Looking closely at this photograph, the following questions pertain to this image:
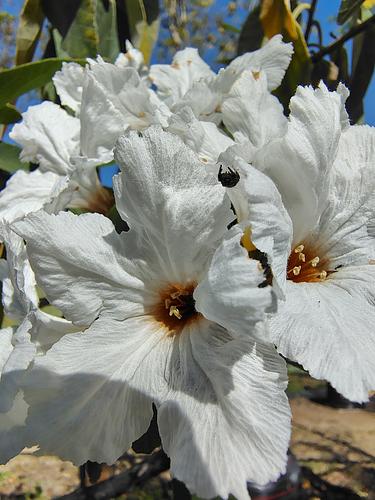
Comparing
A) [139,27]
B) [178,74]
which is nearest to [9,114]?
[178,74]

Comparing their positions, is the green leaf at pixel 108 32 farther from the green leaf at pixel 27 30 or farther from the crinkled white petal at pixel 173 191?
the crinkled white petal at pixel 173 191

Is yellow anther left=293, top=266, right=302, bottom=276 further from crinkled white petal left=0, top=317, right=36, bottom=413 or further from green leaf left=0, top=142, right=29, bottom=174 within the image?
green leaf left=0, top=142, right=29, bottom=174

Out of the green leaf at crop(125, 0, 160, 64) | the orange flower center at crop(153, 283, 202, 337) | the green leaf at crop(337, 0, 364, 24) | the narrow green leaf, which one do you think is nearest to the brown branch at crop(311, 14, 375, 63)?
the green leaf at crop(337, 0, 364, 24)

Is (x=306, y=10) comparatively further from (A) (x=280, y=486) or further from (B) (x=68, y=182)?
(A) (x=280, y=486)

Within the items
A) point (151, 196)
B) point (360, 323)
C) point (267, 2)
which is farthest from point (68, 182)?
point (267, 2)

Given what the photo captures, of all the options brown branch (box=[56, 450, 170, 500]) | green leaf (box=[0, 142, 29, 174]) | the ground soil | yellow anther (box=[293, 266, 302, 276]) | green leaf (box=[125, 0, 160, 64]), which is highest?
green leaf (box=[125, 0, 160, 64])

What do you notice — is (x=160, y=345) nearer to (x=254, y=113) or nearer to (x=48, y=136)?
(x=254, y=113)
